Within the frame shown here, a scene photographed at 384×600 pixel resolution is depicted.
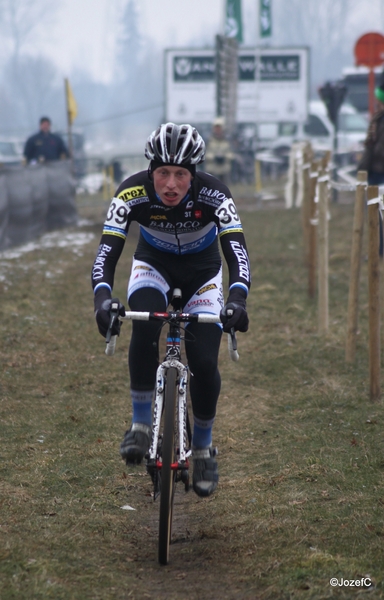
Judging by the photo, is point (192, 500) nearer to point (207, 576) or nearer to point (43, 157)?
point (207, 576)

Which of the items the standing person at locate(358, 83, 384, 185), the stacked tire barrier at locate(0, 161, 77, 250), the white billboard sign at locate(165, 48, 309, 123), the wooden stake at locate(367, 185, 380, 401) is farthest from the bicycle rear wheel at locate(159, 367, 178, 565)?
the white billboard sign at locate(165, 48, 309, 123)

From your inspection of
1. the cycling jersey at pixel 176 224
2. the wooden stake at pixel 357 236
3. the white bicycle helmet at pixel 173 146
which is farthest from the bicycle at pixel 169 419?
the wooden stake at pixel 357 236

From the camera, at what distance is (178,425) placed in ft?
15.0

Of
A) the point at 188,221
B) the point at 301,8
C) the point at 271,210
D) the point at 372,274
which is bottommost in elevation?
the point at 271,210

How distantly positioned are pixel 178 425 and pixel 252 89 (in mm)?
28290

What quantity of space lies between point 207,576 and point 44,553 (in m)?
0.80

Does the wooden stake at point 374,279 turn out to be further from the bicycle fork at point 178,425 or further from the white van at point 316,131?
the white van at point 316,131

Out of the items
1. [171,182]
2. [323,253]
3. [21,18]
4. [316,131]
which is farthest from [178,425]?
[21,18]

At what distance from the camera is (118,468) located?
19.2 ft

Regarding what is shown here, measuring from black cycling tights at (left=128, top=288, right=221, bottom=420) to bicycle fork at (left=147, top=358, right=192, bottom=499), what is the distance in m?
0.14

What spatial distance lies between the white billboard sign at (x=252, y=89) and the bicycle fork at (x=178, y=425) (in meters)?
28.1

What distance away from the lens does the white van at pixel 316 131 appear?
110 feet

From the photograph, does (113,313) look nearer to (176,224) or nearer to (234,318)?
(234,318)

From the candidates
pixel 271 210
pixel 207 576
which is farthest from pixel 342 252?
pixel 207 576
